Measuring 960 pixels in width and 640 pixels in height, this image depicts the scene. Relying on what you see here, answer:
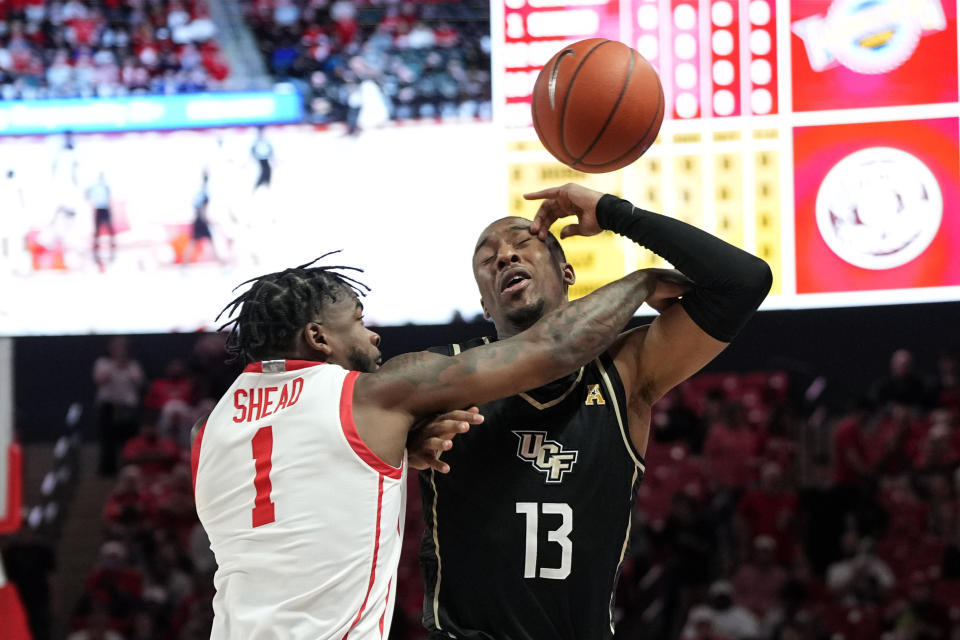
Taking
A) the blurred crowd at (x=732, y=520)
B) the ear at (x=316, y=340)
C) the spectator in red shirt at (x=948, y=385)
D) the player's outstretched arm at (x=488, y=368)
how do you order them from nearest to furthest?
the player's outstretched arm at (x=488, y=368), the ear at (x=316, y=340), the blurred crowd at (x=732, y=520), the spectator in red shirt at (x=948, y=385)

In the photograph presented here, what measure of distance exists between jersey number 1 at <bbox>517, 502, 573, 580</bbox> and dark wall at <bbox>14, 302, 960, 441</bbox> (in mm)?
8635

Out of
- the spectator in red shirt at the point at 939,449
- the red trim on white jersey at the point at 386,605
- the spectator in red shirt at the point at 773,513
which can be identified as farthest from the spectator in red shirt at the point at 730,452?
the red trim on white jersey at the point at 386,605

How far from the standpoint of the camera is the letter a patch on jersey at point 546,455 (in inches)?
132

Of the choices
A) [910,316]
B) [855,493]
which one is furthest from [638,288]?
[910,316]

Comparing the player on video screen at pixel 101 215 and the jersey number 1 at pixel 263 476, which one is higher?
the player on video screen at pixel 101 215

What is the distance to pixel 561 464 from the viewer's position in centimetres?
335

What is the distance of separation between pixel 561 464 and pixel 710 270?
681 millimetres

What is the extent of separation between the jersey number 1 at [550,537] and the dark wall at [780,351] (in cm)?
863

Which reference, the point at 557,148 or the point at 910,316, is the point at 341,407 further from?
the point at 910,316

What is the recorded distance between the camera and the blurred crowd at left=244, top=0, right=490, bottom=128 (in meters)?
6.84

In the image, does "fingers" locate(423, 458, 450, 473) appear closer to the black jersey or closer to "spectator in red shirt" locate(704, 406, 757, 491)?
the black jersey

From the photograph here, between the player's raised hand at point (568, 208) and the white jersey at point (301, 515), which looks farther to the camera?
the player's raised hand at point (568, 208)

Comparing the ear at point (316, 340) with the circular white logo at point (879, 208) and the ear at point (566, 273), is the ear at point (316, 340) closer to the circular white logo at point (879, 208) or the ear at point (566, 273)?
the ear at point (566, 273)

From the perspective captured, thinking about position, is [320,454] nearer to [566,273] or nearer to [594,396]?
[594,396]
